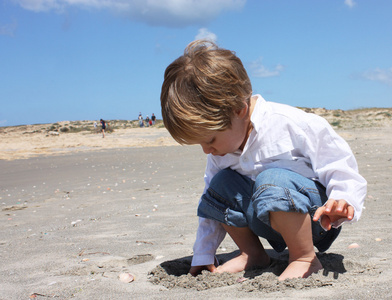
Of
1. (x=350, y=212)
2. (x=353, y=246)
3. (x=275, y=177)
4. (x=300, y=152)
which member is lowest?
(x=353, y=246)

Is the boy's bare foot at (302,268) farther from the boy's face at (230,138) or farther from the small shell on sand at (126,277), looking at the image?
the small shell on sand at (126,277)

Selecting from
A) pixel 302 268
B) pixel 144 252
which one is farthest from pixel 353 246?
pixel 144 252

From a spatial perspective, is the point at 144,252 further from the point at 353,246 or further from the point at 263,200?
the point at 353,246

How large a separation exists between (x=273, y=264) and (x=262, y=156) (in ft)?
2.15

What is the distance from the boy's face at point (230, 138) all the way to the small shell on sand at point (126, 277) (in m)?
0.81

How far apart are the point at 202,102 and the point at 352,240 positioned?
1.44 metres

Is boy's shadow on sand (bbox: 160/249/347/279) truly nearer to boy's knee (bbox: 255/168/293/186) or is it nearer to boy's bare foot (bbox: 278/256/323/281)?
boy's bare foot (bbox: 278/256/323/281)

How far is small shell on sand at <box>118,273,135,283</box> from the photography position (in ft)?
7.57

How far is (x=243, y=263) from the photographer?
96.3 inches

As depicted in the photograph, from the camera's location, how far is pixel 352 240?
278 cm

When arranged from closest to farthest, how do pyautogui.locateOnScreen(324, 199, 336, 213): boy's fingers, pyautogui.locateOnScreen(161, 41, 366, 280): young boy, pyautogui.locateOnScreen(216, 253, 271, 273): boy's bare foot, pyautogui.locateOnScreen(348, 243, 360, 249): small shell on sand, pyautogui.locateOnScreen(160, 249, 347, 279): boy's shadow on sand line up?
1. pyautogui.locateOnScreen(324, 199, 336, 213): boy's fingers
2. pyautogui.locateOnScreen(161, 41, 366, 280): young boy
3. pyautogui.locateOnScreen(160, 249, 347, 279): boy's shadow on sand
4. pyautogui.locateOnScreen(216, 253, 271, 273): boy's bare foot
5. pyautogui.locateOnScreen(348, 243, 360, 249): small shell on sand

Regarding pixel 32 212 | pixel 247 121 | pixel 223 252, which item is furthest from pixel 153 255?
pixel 32 212

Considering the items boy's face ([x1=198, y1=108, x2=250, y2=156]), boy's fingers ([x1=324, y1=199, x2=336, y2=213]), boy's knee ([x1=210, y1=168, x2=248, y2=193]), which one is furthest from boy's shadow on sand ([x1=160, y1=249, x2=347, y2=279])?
boy's face ([x1=198, y1=108, x2=250, y2=156])

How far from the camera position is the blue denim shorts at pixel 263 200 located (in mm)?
2078
